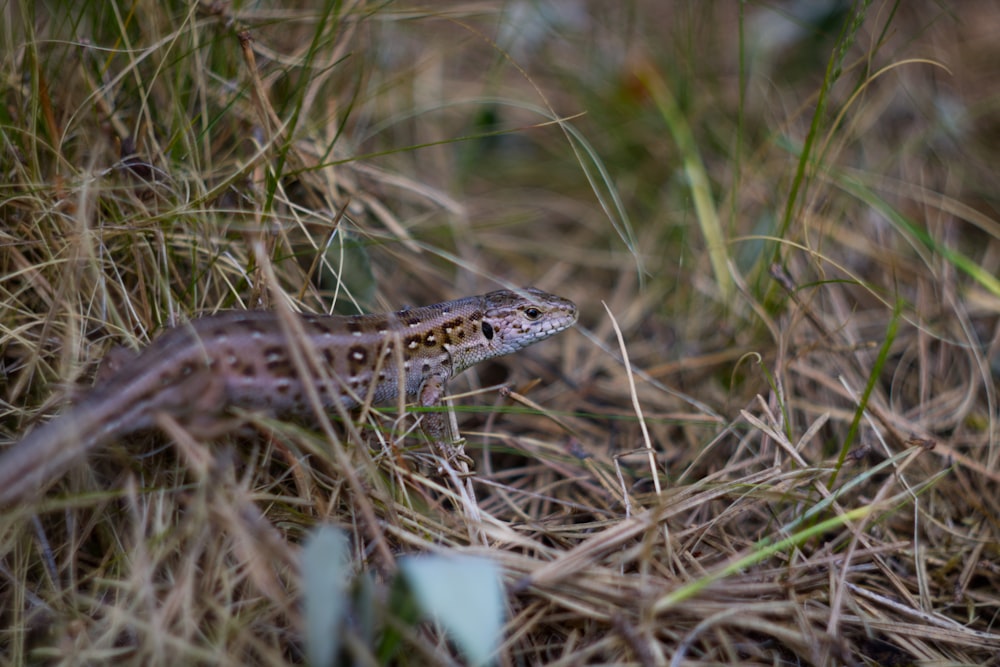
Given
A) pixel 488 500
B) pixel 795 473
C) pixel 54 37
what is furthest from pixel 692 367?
pixel 54 37

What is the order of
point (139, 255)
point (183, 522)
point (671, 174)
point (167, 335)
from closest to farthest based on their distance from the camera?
point (183, 522)
point (167, 335)
point (139, 255)
point (671, 174)

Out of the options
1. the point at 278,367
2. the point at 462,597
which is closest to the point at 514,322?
the point at 278,367

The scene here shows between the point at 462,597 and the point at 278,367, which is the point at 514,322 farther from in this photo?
the point at 462,597

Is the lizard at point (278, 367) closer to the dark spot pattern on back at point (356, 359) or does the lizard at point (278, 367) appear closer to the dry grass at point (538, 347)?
the dark spot pattern on back at point (356, 359)

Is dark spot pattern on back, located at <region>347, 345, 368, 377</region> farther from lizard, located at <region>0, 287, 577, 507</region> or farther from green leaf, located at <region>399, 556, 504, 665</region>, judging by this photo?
green leaf, located at <region>399, 556, 504, 665</region>

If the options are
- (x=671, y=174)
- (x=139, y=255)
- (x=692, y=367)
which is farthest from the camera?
(x=671, y=174)

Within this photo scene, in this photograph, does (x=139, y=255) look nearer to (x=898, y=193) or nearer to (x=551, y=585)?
(x=551, y=585)

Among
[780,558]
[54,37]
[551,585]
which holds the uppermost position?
[54,37]

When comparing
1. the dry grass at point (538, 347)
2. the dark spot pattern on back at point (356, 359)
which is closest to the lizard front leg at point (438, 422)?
the dry grass at point (538, 347)
